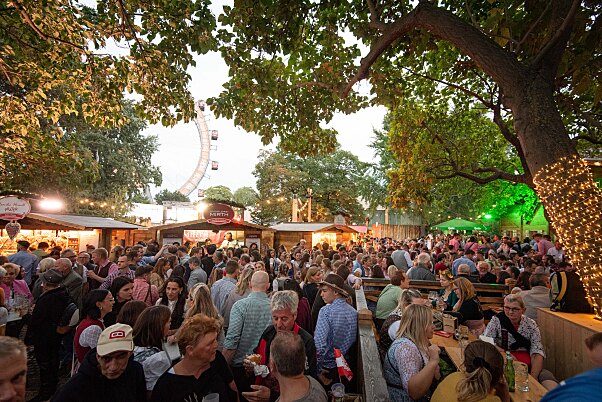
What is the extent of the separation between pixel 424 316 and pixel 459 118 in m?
11.4

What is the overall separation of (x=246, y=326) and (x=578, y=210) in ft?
11.8

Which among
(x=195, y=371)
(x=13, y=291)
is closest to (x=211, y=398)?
(x=195, y=371)

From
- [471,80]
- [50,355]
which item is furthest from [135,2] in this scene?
[471,80]

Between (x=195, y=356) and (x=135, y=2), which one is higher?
(x=135, y=2)

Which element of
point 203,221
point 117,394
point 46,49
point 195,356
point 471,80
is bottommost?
point 117,394

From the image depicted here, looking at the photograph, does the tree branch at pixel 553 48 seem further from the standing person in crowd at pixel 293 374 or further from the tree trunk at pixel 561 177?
the standing person in crowd at pixel 293 374

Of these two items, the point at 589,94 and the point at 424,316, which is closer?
the point at 424,316

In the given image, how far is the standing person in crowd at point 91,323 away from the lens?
11.2 ft

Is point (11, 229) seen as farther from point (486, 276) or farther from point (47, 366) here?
point (486, 276)

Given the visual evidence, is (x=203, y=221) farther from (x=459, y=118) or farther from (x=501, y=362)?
(x=501, y=362)

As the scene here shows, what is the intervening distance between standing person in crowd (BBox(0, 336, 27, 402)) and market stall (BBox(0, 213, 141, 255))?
1384 cm

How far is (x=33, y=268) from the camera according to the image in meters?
7.96

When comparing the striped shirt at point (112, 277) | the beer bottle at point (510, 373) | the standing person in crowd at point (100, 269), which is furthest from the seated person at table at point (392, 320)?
the standing person in crowd at point (100, 269)

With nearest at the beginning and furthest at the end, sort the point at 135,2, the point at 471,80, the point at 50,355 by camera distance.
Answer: the point at 50,355 → the point at 135,2 → the point at 471,80
